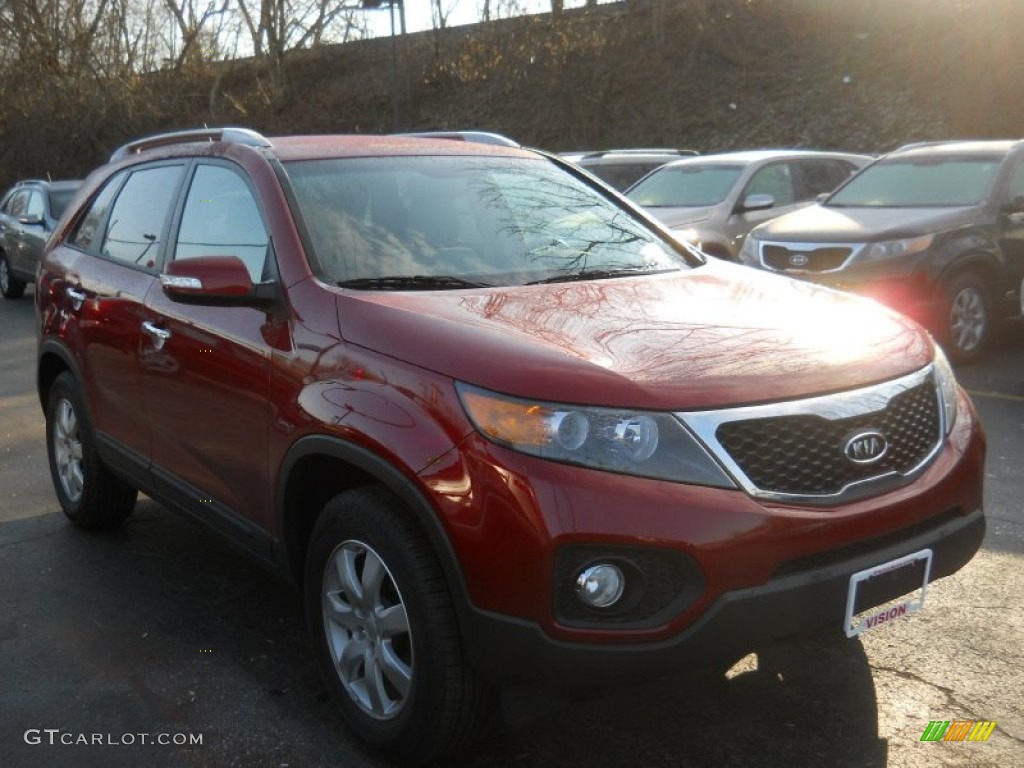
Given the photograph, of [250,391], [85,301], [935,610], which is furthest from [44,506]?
[935,610]

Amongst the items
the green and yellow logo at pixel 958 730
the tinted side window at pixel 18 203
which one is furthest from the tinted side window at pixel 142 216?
the tinted side window at pixel 18 203

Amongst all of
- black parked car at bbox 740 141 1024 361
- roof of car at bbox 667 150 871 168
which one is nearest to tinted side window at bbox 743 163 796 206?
roof of car at bbox 667 150 871 168

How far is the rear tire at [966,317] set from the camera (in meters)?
8.87

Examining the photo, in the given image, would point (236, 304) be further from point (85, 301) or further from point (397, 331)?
A: point (85, 301)

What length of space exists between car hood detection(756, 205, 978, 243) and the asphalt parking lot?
4376 mm

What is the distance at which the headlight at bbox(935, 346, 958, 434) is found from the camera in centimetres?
338

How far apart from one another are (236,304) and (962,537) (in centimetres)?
226

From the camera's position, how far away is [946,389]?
3.48 m

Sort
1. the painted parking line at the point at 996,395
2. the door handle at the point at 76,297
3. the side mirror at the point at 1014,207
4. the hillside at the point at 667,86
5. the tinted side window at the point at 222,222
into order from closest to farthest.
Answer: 1. the tinted side window at the point at 222,222
2. the door handle at the point at 76,297
3. the painted parking line at the point at 996,395
4. the side mirror at the point at 1014,207
5. the hillside at the point at 667,86

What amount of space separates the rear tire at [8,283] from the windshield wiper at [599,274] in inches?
579

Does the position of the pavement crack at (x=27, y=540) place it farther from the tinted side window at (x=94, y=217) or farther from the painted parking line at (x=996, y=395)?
the painted parking line at (x=996, y=395)

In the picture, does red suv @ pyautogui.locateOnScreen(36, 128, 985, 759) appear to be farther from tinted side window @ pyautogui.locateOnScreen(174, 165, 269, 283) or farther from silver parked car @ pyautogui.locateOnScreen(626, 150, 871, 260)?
silver parked car @ pyautogui.locateOnScreen(626, 150, 871, 260)

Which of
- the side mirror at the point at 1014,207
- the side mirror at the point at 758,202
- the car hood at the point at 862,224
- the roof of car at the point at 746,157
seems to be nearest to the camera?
the car hood at the point at 862,224

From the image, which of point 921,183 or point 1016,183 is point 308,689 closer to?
point 921,183
